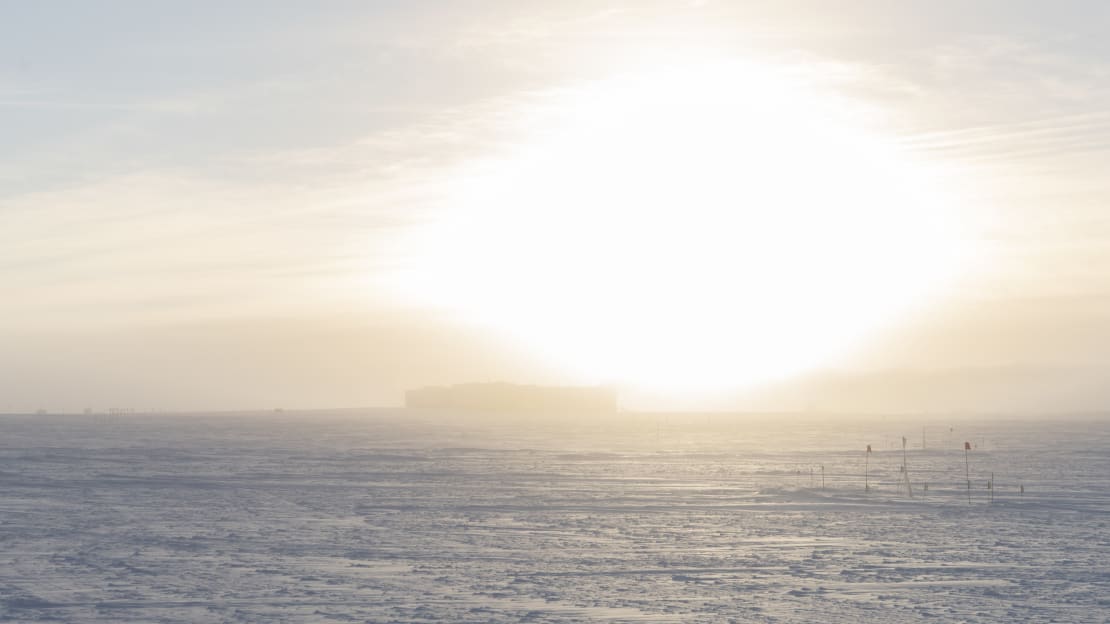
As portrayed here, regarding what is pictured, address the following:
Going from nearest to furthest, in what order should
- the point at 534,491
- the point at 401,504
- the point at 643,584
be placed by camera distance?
the point at 643,584 < the point at 401,504 < the point at 534,491

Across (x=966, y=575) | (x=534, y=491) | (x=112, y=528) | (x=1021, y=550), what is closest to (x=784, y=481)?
(x=534, y=491)

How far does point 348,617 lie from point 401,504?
28.6 meters

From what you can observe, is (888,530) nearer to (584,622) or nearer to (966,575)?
(966,575)

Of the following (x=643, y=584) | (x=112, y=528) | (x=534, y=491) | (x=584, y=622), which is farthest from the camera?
(x=534, y=491)

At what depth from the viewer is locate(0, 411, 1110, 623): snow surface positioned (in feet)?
104

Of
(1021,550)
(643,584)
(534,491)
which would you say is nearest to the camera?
(643,584)

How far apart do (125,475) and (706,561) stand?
54.2m

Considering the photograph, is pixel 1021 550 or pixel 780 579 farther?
pixel 1021 550

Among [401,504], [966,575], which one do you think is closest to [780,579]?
[966,575]

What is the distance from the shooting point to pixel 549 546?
42.6m

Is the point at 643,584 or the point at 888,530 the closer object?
the point at 643,584

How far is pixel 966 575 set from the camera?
36.8 meters

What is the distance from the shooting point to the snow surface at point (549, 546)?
31812mm

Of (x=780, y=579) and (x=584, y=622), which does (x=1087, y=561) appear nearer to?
(x=780, y=579)
